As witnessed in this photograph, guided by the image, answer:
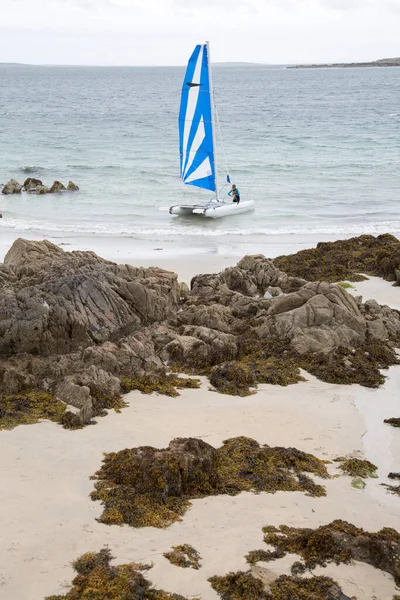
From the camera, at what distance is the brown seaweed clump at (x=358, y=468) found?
32.8ft

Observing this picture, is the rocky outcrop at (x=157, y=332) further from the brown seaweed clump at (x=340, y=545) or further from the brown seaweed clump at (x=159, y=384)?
the brown seaweed clump at (x=340, y=545)

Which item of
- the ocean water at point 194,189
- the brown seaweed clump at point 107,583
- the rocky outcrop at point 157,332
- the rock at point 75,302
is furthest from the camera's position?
the ocean water at point 194,189

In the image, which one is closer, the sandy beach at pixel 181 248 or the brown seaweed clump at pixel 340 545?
the brown seaweed clump at pixel 340 545

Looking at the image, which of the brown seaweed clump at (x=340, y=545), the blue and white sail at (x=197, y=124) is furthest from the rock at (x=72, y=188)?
the brown seaweed clump at (x=340, y=545)

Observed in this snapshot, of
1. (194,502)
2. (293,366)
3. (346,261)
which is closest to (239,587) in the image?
(194,502)

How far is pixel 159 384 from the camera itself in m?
13.0

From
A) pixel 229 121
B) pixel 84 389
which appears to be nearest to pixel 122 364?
pixel 84 389

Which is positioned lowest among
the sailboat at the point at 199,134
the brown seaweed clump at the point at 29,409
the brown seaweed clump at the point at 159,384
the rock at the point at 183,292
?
the brown seaweed clump at the point at 29,409

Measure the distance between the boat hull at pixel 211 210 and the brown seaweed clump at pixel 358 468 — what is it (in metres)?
21.5

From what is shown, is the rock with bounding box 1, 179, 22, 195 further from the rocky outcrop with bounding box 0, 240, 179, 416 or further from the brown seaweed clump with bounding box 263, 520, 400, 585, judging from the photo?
the brown seaweed clump with bounding box 263, 520, 400, 585

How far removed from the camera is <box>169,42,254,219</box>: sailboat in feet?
95.0

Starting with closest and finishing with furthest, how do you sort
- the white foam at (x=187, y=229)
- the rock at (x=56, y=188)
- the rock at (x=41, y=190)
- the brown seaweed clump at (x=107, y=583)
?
the brown seaweed clump at (x=107, y=583), the white foam at (x=187, y=229), the rock at (x=41, y=190), the rock at (x=56, y=188)

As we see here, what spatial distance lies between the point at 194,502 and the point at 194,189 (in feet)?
103

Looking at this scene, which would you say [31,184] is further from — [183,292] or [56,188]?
[183,292]
